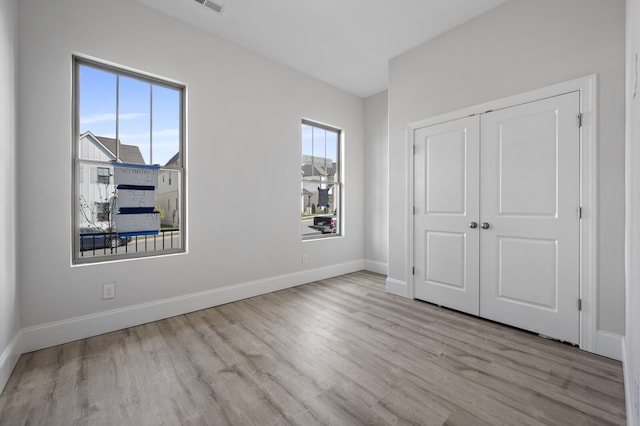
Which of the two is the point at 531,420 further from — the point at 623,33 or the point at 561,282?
the point at 623,33

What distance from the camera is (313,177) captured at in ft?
14.7

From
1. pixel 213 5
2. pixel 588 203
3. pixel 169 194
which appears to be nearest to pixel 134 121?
pixel 169 194

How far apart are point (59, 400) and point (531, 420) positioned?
2.73m

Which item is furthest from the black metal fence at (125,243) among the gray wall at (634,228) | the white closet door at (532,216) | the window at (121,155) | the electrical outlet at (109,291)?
the gray wall at (634,228)

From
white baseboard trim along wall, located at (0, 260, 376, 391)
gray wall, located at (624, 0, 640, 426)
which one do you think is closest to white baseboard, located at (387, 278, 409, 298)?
white baseboard trim along wall, located at (0, 260, 376, 391)

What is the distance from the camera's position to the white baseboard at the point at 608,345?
6.91 ft

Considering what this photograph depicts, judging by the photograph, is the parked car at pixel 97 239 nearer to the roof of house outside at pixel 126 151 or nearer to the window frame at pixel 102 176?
the window frame at pixel 102 176

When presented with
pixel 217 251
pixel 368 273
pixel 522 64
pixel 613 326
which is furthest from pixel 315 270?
pixel 522 64

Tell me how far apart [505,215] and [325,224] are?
2.65 meters

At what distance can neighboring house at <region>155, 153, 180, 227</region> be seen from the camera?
2.98 m

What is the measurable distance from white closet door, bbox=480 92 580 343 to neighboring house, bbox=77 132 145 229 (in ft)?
12.1

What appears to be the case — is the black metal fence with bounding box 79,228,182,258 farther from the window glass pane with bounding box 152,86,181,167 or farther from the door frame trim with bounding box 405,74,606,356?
the door frame trim with bounding box 405,74,606,356

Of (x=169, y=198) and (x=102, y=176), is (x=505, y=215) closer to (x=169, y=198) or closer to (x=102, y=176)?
(x=169, y=198)

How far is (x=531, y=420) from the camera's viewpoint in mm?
1520
